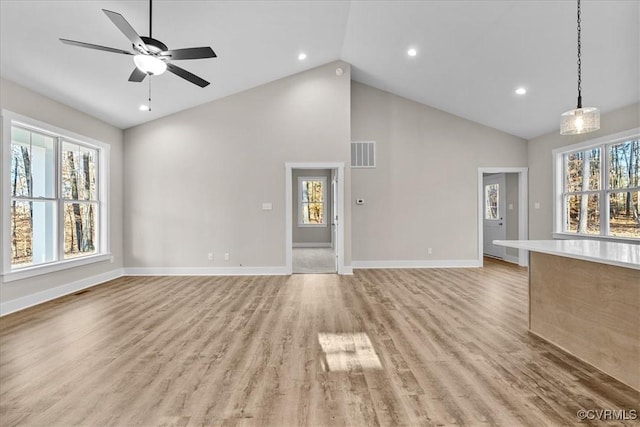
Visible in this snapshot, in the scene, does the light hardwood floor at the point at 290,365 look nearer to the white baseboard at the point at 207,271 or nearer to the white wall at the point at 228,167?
the white baseboard at the point at 207,271

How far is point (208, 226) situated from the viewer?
19.7ft

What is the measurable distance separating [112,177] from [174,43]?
297 cm

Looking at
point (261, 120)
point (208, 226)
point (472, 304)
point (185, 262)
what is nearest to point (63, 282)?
point (185, 262)

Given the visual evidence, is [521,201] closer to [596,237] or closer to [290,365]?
[596,237]

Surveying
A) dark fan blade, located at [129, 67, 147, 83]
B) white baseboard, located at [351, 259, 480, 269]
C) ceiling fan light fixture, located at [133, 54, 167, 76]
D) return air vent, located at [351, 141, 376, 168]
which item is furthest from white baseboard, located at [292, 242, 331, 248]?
ceiling fan light fixture, located at [133, 54, 167, 76]

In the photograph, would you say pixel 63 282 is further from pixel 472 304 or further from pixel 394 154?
pixel 394 154

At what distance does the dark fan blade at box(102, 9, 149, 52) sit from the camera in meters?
2.30

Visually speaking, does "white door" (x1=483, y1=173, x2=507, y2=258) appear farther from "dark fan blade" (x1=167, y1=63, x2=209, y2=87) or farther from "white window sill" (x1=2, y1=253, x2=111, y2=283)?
Result: "white window sill" (x1=2, y1=253, x2=111, y2=283)

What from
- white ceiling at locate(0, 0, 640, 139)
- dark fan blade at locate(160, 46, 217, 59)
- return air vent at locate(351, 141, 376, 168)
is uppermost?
white ceiling at locate(0, 0, 640, 139)

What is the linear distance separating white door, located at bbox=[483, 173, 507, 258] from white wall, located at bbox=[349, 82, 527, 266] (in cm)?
104

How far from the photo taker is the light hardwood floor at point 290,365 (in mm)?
1865

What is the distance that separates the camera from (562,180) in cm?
592

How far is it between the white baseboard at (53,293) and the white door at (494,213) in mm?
8283

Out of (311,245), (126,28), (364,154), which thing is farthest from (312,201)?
(126,28)
